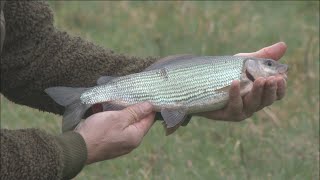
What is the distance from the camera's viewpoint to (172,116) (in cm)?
326

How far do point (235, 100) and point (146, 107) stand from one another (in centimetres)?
32

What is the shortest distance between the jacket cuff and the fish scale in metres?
0.34

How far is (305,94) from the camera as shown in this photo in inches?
216

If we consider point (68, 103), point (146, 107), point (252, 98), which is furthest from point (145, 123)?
point (252, 98)

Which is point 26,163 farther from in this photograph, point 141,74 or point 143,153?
point 143,153

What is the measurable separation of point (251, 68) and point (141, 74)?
1.35ft

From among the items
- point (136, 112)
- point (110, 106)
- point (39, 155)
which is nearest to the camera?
point (39, 155)

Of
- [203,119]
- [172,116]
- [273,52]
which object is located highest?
[273,52]

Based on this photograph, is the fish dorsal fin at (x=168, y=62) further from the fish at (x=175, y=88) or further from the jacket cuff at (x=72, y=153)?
the jacket cuff at (x=72, y=153)

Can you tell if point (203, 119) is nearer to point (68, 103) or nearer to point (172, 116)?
point (172, 116)

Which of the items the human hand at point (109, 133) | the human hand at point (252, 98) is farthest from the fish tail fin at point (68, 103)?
the human hand at point (252, 98)

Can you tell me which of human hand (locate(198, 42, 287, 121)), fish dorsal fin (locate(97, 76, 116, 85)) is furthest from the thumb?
human hand (locate(198, 42, 287, 121))

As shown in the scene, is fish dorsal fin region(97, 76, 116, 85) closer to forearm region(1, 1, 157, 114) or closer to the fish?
the fish

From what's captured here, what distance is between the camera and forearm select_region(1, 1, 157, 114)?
3.29 meters
